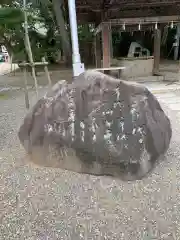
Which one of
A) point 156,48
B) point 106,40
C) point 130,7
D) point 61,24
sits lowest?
point 156,48

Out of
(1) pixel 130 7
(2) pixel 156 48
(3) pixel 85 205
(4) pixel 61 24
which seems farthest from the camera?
(4) pixel 61 24

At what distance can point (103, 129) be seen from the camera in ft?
9.74

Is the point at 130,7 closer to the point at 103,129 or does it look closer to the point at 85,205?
the point at 103,129

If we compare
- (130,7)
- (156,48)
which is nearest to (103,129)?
(130,7)

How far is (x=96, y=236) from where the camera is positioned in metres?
2.19

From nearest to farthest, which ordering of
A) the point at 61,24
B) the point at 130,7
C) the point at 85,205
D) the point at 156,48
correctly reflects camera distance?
the point at 85,205 → the point at 130,7 → the point at 156,48 → the point at 61,24

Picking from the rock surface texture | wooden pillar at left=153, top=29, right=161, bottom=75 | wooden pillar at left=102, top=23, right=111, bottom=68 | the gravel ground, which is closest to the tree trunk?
wooden pillar at left=102, top=23, right=111, bottom=68

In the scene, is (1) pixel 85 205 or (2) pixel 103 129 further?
(2) pixel 103 129

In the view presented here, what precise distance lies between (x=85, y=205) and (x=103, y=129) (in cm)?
83

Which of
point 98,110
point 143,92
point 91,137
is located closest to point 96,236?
point 91,137

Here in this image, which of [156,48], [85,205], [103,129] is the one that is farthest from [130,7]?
[85,205]

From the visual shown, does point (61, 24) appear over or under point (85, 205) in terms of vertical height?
over

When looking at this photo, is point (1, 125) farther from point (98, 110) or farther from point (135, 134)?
point (135, 134)

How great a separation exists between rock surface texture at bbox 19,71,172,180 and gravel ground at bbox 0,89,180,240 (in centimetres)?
16
